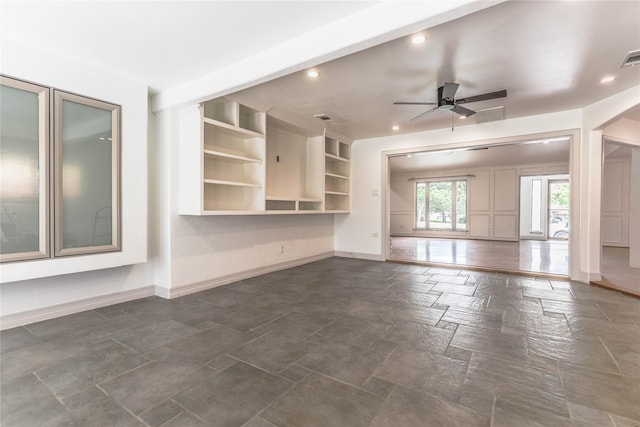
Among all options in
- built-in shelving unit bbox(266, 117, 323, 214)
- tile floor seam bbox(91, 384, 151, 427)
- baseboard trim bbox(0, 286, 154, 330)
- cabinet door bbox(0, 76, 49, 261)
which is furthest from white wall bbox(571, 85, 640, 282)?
cabinet door bbox(0, 76, 49, 261)

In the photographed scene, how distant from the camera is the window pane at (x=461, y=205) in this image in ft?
36.1

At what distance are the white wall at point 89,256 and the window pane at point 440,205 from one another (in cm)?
1049

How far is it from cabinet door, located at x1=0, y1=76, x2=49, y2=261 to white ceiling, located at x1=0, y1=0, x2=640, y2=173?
0.51 metres

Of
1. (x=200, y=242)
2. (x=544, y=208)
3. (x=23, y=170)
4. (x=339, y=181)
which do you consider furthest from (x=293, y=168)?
(x=544, y=208)

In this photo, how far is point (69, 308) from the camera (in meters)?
3.04

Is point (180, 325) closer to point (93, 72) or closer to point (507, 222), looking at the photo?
point (93, 72)

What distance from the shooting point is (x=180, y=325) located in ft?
9.04

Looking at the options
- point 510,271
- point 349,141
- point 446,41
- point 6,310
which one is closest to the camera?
point 446,41

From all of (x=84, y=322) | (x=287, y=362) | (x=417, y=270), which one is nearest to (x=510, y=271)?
(x=417, y=270)

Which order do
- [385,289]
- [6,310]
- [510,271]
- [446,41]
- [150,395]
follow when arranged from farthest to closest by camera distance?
[510,271] → [385,289] → [6,310] → [446,41] → [150,395]

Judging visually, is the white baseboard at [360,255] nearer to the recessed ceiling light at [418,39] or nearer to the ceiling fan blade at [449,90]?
the ceiling fan blade at [449,90]

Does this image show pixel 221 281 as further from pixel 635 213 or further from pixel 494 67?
pixel 635 213

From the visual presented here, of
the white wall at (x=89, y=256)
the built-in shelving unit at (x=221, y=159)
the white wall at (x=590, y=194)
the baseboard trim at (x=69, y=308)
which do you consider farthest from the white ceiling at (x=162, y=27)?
the white wall at (x=590, y=194)

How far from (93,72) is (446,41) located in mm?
Result: 3374
